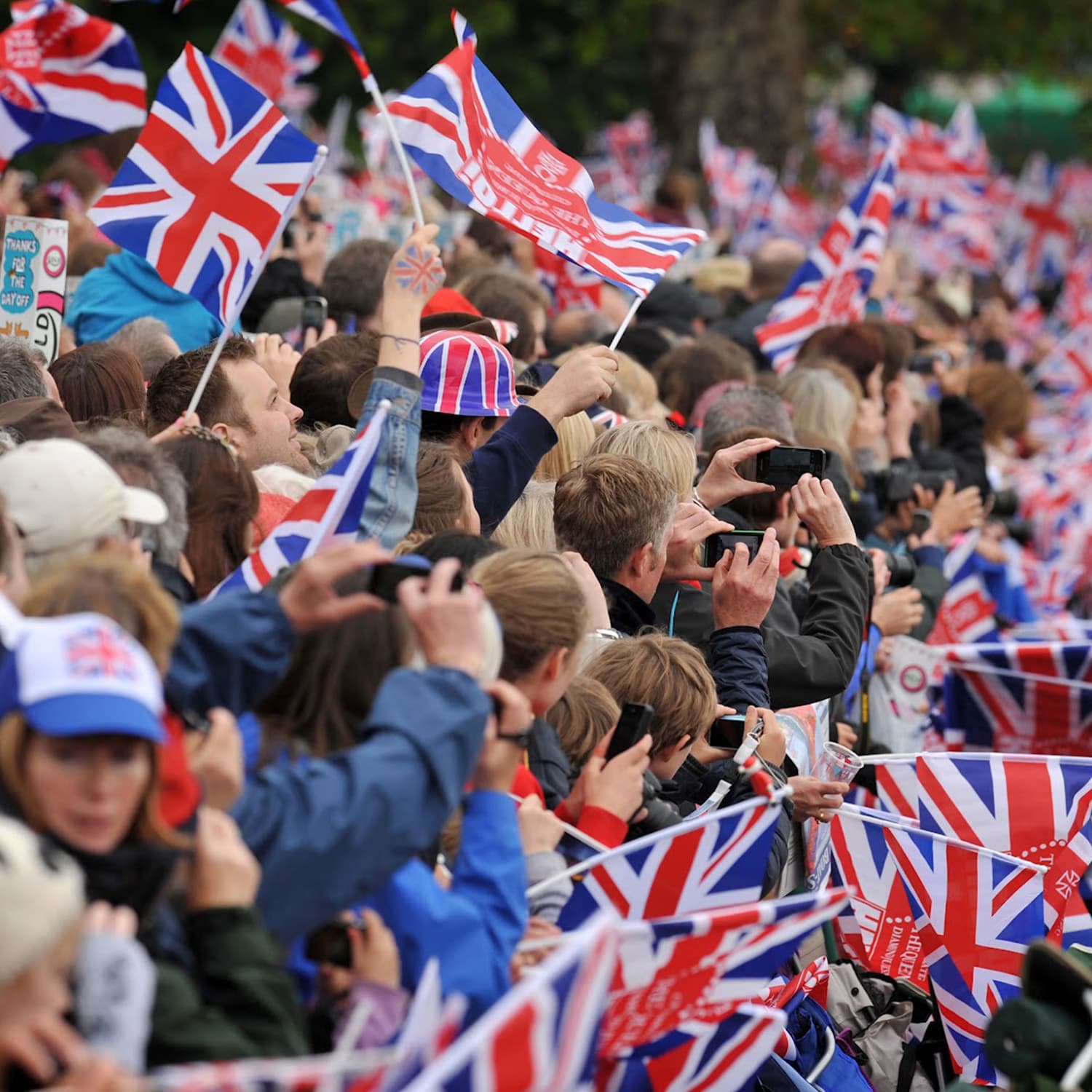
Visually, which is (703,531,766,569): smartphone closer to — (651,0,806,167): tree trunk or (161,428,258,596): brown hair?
(161,428,258,596): brown hair

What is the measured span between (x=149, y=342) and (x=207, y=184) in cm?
66

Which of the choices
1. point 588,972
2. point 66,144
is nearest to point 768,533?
point 588,972

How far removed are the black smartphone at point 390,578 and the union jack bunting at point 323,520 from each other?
517mm

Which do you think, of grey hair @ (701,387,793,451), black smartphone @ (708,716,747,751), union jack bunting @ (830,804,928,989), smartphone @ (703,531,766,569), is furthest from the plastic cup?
grey hair @ (701,387,793,451)

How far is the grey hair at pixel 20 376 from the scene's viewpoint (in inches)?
183

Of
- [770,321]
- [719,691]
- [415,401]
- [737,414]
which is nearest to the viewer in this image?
[415,401]

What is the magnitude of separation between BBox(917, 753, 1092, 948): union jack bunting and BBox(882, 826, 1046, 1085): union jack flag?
8.9 inches

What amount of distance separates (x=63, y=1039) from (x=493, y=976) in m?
0.85

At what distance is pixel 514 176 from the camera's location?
5.98 metres

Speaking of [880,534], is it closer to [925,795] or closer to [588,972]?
[925,795]

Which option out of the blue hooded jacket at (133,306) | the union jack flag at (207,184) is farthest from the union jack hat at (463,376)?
the blue hooded jacket at (133,306)

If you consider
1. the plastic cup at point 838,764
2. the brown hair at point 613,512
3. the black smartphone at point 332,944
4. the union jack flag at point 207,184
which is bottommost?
the plastic cup at point 838,764

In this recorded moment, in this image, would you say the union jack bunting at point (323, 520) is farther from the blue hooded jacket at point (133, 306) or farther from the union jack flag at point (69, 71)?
the union jack flag at point (69, 71)

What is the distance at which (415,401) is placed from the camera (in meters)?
3.76
